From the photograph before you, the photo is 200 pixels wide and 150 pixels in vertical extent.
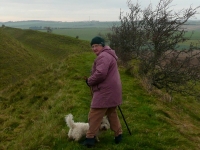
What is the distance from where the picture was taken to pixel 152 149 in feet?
20.4

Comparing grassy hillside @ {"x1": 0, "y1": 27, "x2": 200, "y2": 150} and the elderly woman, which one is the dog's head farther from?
grassy hillside @ {"x1": 0, "y1": 27, "x2": 200, "y2": 150}

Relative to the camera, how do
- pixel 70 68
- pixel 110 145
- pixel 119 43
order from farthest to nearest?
pixel 119 43
pixel 70 68
pixel 110 145

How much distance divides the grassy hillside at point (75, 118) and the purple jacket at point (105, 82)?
1362mm

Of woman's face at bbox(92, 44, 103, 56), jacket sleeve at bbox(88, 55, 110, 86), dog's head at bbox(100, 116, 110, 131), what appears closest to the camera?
jacket sleeve at bbox(88, 55, 110, 86)

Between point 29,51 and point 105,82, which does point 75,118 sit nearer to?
point 105,82

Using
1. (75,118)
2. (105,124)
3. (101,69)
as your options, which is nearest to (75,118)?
(75,118)

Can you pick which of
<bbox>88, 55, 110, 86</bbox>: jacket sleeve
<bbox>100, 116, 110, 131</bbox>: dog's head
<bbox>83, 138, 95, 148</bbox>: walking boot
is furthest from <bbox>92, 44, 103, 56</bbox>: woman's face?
<bbox>83, 138, 95, 148</bbox>: walking boot

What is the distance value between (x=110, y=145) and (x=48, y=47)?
3916cm

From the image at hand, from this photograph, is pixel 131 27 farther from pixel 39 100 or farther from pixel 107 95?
pixel 107 95

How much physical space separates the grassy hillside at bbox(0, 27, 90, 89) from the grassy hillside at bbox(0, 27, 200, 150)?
7.44 meters

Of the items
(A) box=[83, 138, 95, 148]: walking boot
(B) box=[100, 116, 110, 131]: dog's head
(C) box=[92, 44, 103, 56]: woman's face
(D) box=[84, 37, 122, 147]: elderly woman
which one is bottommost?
(A) box=[83, 138, 95, 148]: walking boot

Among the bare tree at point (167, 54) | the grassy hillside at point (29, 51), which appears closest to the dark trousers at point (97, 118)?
the bare tree at point (167, 54)

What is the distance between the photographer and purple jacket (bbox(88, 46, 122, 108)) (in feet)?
17.5

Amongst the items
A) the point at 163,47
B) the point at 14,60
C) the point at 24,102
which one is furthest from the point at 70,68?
the point at 14,60
